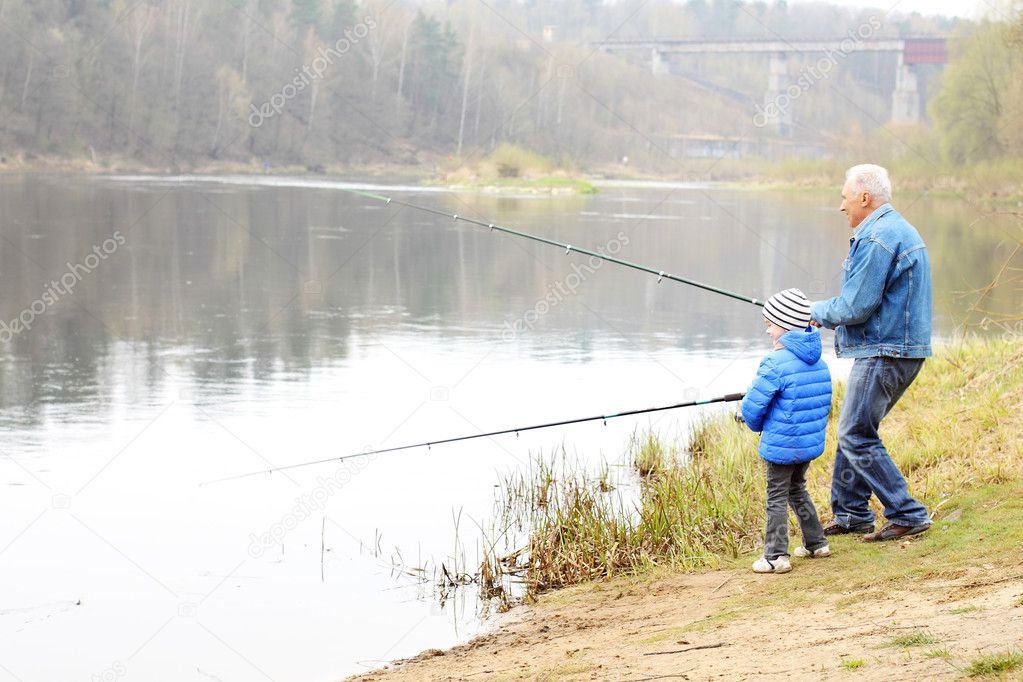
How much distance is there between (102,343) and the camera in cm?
1373

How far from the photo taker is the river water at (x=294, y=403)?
19.4ft

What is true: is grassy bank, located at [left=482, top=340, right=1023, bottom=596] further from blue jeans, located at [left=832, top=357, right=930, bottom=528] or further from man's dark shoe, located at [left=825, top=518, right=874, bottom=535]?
blue jeans, located at [left=832, top=357, right=930, bottom=528]

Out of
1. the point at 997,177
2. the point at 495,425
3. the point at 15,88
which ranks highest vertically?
the point at 15,88

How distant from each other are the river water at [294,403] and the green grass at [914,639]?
2.29 m

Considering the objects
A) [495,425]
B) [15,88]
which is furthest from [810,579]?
[15,88]

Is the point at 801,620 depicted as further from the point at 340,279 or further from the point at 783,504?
the point at 340,279

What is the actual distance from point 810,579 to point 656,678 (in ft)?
4.13

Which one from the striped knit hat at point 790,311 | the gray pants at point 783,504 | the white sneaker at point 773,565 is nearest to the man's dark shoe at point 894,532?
the gray pants at point 783,504

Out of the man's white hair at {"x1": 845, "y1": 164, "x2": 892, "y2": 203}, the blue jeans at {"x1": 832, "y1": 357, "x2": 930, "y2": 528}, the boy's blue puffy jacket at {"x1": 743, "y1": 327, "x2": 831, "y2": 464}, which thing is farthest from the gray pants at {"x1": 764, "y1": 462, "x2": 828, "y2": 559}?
the man's white hair at {"x1": 845, "y1": 164, "x2": 892, "y2": 203}

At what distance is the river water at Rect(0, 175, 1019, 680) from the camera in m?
5.91

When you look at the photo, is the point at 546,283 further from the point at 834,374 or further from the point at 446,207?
the point at 446,207

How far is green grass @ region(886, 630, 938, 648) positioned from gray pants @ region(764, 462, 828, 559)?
133 centimetres

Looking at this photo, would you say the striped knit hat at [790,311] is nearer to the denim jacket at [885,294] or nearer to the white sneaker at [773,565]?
the denim jacket at [885,294]

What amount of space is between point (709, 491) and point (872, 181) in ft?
7.60
